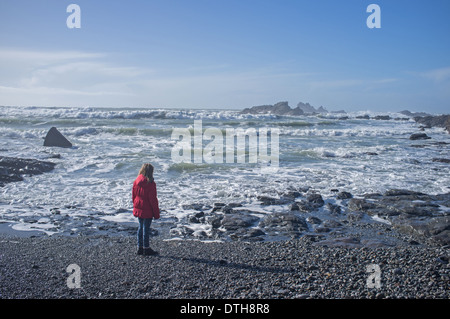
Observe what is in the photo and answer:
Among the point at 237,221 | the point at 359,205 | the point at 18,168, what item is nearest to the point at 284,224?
the point at 237,221

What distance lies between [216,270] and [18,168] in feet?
35.4

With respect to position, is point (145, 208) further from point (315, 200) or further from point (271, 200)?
point (315, 200)

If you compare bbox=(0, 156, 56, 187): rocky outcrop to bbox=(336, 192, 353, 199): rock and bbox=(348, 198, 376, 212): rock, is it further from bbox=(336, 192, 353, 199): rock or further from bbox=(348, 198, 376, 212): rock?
bbox=(348, 198, 376, 212): rock

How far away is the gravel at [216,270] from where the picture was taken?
4523 mm

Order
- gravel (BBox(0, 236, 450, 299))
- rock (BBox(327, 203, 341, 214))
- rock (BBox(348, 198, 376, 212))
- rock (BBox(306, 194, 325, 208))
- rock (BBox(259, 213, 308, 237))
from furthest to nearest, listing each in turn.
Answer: rock (BBox(306, 194, 325, 208))
rock (BBox(348, 198, 376, 212))
rock (BBox(327, 203, 341, 214))
rock (BBox(259, 213, 308, 237))
gravel (BBox(0, 236, 450, 299))

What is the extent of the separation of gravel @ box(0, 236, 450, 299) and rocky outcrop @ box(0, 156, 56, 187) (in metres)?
6.01

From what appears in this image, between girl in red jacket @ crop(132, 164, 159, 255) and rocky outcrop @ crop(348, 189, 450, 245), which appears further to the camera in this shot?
rocky outcrop @ crop(348, 189, 450, 245)

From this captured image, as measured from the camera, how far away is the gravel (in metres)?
4.52

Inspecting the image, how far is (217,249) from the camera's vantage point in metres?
6.28

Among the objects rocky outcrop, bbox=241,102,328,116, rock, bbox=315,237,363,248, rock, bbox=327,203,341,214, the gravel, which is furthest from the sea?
rocky outcrop, bbox=241,102,328,116
